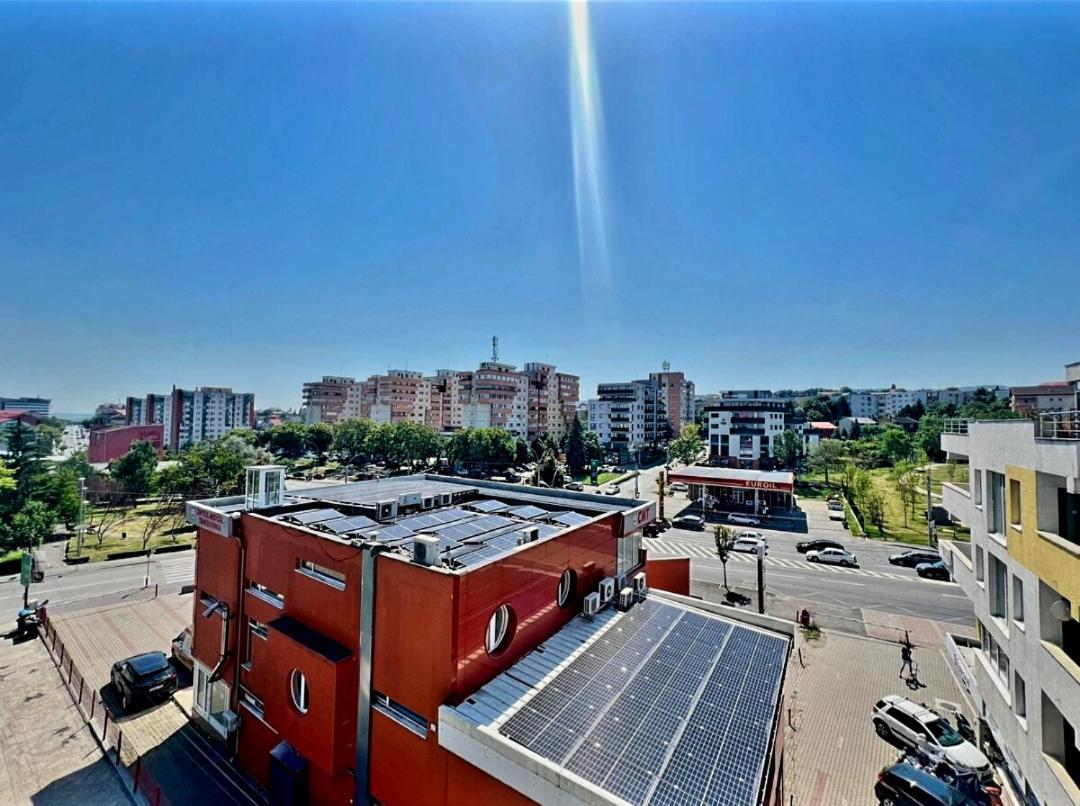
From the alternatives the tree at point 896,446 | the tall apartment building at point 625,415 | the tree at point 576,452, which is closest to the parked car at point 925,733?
the tree at point 576,452

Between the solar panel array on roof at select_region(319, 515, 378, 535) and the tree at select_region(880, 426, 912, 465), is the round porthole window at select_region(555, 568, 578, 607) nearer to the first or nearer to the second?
the solar panel array on roof at select_region(319, 515, 378, 535)

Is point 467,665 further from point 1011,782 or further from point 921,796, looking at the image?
point 1011,782

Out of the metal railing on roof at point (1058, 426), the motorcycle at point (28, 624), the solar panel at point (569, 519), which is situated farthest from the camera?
the motorcycle at point (28, 624)

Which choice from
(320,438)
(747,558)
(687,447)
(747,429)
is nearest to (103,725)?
(747,558)

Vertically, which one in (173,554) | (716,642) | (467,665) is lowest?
(173,554)

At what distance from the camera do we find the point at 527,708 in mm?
7566

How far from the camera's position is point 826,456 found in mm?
55906

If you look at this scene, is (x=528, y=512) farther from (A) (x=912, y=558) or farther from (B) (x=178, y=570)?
(A) (x=912, y=558)

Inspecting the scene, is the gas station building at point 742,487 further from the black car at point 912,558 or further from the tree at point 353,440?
the tree at point 353,440

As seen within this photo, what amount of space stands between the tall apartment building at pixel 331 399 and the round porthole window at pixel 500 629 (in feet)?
354

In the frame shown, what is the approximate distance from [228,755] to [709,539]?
30625 mm

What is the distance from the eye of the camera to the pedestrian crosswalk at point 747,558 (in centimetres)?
2667

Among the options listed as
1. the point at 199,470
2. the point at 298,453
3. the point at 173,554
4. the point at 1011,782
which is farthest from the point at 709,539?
the point at 298,453

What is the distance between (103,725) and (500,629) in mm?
13243
